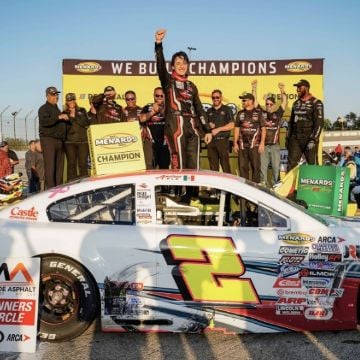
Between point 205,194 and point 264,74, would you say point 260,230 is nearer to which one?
point 205,194

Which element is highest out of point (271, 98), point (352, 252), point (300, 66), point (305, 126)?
point (300, 66)

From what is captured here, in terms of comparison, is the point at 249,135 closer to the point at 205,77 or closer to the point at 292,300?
the point at 205,77

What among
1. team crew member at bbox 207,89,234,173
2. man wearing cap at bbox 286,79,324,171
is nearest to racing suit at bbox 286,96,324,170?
man wearing cap at bbox 286,79,324,171

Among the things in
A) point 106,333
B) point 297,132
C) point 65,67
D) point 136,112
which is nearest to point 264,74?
point 297,132

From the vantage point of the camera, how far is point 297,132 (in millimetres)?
8633

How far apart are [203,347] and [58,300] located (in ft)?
3.98

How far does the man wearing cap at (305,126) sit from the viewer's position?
8.42 metres

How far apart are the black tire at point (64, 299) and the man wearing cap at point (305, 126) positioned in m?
5.61

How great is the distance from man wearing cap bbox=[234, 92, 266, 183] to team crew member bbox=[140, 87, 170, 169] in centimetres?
137

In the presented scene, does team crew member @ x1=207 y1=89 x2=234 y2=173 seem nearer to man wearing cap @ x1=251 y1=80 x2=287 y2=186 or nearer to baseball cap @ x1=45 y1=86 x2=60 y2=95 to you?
man wearing cap @ x1=251 y1=80 x2=287 y2=186

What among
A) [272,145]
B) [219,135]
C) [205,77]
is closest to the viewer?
Result: [219,135]

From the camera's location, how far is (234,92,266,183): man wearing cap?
8789 mm

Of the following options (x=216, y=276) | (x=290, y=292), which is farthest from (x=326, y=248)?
(x=216, y=276)

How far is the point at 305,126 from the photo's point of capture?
8547mm
